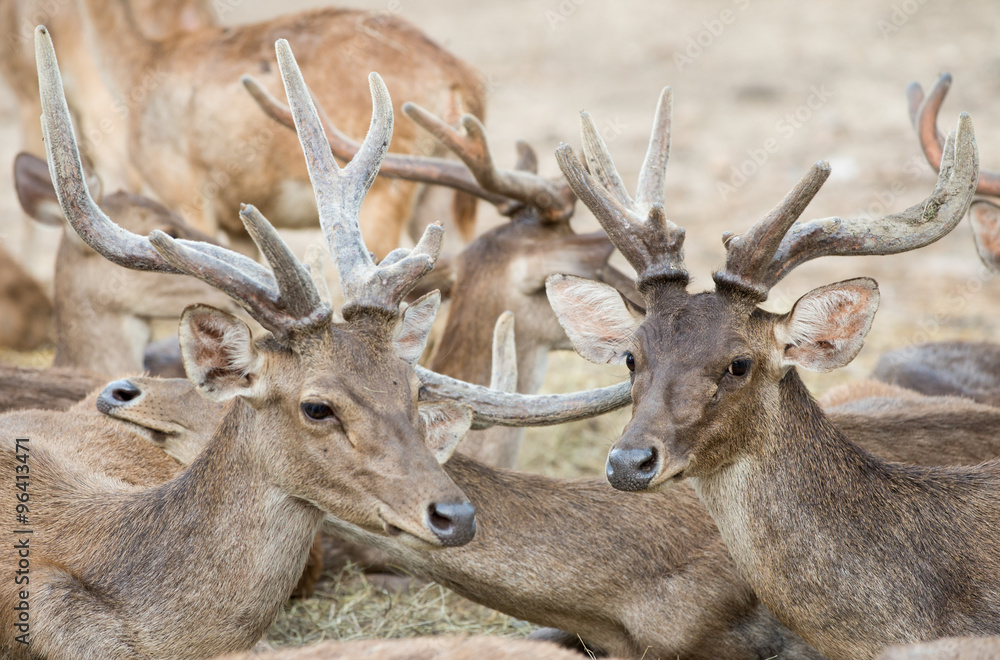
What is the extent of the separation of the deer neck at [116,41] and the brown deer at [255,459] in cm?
509

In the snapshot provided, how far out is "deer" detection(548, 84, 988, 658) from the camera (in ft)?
12.0

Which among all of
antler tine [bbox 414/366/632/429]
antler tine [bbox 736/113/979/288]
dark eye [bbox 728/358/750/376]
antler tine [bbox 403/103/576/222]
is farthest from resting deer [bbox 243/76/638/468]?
dark eye [bbox 728/358/750/376]

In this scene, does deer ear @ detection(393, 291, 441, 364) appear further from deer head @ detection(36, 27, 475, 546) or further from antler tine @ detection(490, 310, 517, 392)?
antler tine @ detection(490, 310, 517, 392)

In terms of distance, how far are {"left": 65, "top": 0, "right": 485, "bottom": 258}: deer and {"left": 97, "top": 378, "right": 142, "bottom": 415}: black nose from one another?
10.7 feet

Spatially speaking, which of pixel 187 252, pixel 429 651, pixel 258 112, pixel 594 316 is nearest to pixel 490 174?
pixel 594 316

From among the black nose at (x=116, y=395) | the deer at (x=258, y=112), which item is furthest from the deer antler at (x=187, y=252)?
the deer at (x=258, y=112)

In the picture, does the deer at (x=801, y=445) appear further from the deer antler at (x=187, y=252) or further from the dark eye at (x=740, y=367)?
the deer antler at (x=187, y=252)

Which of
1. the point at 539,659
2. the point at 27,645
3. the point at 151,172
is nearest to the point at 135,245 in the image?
the point at 27,645

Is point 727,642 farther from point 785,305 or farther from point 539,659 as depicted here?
point 785,305

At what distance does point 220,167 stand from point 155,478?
11.6ft

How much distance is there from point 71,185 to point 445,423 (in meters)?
1.46

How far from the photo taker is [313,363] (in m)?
3.55

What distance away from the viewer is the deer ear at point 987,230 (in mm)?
5676

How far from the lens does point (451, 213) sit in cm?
781
